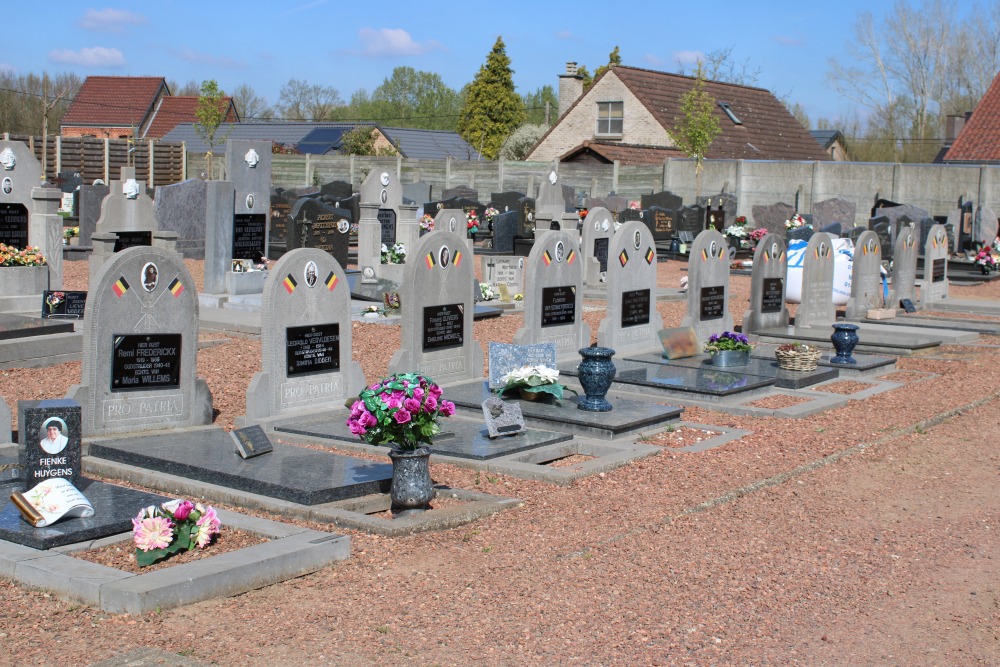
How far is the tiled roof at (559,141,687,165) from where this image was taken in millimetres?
41188

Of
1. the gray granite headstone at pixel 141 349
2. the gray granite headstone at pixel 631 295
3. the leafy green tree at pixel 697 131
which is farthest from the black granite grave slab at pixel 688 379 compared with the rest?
the leafy green tree at pixel 697 131

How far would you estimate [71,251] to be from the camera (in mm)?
22844

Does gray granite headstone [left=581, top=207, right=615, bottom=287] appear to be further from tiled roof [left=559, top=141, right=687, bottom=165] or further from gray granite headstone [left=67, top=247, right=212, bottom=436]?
tiled roof [left=559, top=141, right=687, bottom=165]

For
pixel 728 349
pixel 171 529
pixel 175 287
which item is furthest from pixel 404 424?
pixel 728 349

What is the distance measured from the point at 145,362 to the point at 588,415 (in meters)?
3.53

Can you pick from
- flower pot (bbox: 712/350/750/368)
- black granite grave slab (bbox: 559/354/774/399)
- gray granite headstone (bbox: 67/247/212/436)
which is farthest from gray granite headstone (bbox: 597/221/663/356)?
gray granite headstone (bbox: 67/247/212/436)

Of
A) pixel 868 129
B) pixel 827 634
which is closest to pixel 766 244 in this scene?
pixel 827 634

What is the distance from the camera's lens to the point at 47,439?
6590mm

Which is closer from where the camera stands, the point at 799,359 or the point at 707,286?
the point at 799,359

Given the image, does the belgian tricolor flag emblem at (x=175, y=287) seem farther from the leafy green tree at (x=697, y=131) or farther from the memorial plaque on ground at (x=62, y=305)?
the leafy green tree at (x=697, y=131)

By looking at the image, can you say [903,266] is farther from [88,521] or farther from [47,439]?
[88,521]

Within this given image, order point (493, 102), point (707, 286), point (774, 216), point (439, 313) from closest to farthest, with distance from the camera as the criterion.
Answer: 1. point (439, 313)
2. point (707, 286)
3. point (774, 216)
4. point (493, 102)

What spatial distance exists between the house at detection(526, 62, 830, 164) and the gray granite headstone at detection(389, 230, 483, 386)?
101ft

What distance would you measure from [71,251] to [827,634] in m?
20.4
